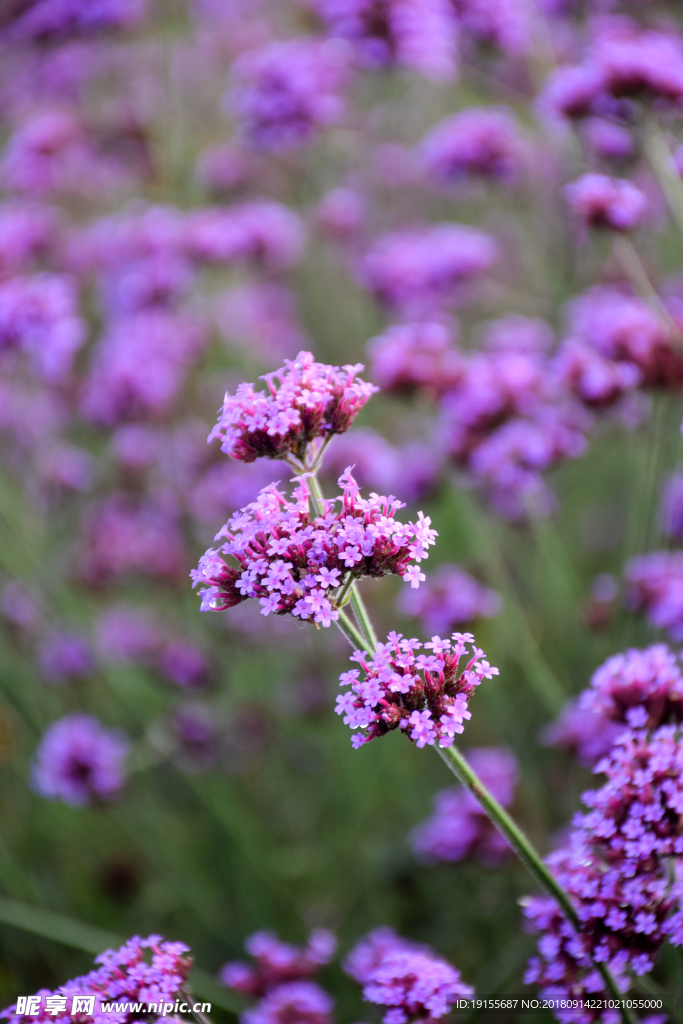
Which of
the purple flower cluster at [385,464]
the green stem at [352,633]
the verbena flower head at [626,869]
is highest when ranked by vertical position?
the purple flower cluster at [385,464]

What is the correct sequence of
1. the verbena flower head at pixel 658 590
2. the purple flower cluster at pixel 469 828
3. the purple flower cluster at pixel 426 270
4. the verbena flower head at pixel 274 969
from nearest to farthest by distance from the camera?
the verbena flower head at pixel 274 969 < the verbena flower head at pixel 658 590 < the purple flower cluster at pixel 469 828 < the purple flower cluster at pixel 426 270

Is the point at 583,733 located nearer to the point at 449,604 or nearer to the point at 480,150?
the point at 449,604

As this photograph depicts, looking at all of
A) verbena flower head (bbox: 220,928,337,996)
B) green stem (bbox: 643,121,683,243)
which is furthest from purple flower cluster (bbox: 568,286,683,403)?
verbena flower head (bbox: 220,928,337,996)

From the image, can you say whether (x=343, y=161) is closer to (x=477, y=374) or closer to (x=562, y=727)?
(x=477, y=374)

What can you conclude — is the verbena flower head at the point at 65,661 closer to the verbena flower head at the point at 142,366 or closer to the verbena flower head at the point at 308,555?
the verbena flower head at the point at 142,366

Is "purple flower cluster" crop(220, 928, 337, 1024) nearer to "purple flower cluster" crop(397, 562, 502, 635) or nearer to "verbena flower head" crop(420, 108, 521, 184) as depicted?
"purple flower cluster" crop(397, 562, 502, 635)

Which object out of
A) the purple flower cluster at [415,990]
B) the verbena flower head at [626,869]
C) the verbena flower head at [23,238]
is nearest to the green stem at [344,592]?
the verbena flower head at [626,869]

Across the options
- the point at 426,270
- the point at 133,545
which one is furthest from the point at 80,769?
the point at 426,270

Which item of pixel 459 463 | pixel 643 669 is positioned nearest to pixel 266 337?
pixel 459 463
